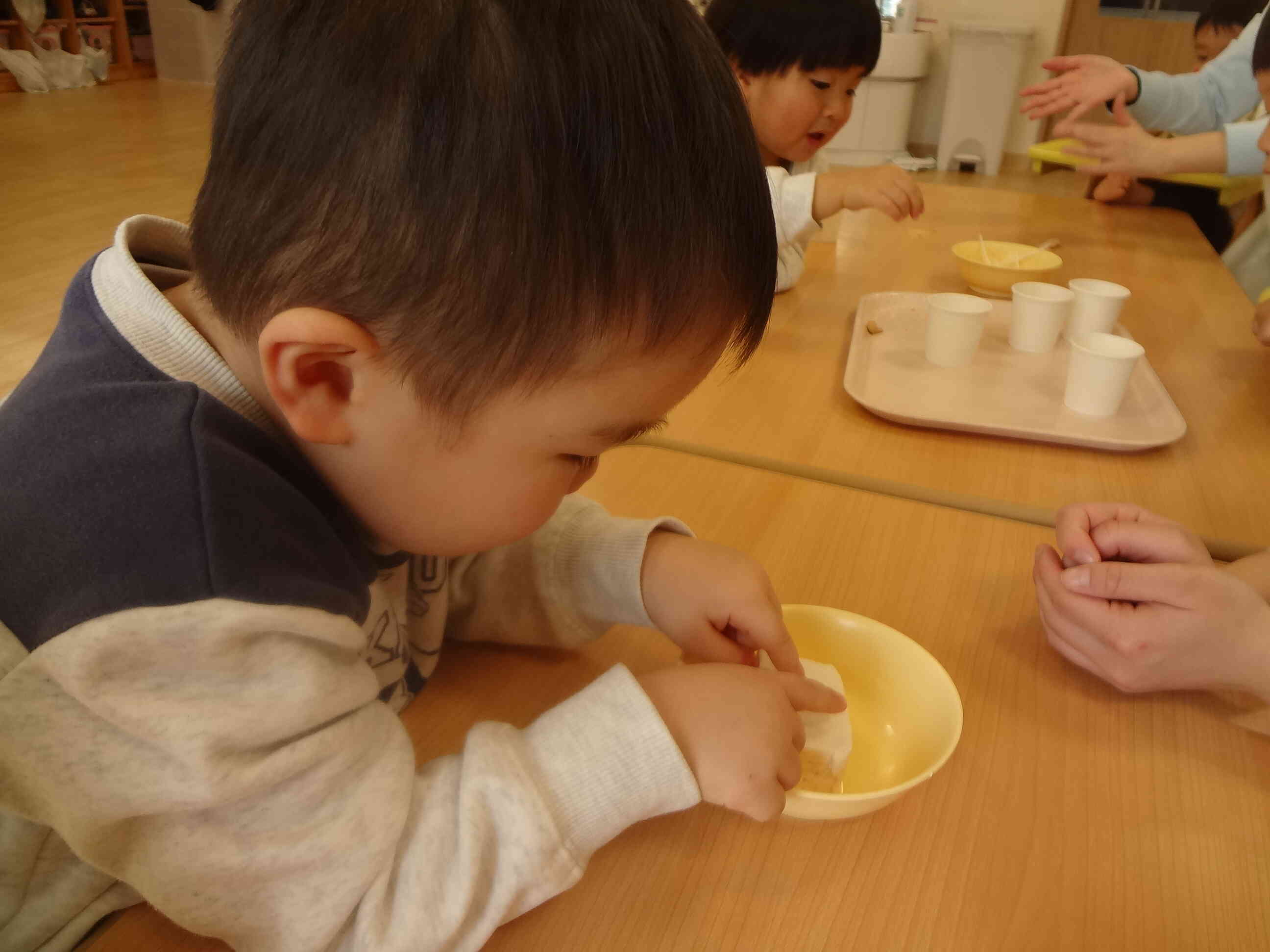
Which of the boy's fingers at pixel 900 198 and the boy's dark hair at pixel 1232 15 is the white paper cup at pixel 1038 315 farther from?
the boy's dark hair at pixel 1232 15

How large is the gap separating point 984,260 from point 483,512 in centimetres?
110

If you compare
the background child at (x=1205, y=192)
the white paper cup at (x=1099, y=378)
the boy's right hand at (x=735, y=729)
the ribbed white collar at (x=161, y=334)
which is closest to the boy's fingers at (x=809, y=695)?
the boy's right hand at (x=735, y=729)

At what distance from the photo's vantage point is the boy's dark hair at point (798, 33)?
1.61m

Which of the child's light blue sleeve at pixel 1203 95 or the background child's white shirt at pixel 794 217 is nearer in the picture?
the background child's white shirt at pixel 794 217

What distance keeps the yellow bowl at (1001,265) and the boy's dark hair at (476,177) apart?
97cm

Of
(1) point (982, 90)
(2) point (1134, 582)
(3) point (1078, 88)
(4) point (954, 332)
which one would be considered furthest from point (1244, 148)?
(1) point (982, 90)

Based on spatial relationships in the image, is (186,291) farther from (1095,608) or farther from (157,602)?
(1095,608)

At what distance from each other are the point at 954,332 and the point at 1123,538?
0.46 metres

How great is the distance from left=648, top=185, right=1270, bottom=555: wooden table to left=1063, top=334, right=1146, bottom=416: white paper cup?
0.20 ft

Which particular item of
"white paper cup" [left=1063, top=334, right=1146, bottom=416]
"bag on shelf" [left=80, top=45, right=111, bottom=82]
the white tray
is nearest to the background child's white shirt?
the white tray

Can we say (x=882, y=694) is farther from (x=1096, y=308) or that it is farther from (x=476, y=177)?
(x=1096, y=308)

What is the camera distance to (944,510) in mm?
797

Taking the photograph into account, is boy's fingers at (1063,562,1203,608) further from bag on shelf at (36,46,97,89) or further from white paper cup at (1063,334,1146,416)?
bag on shelf at (36,46,97,89)

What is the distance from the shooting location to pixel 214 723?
0.38 m
